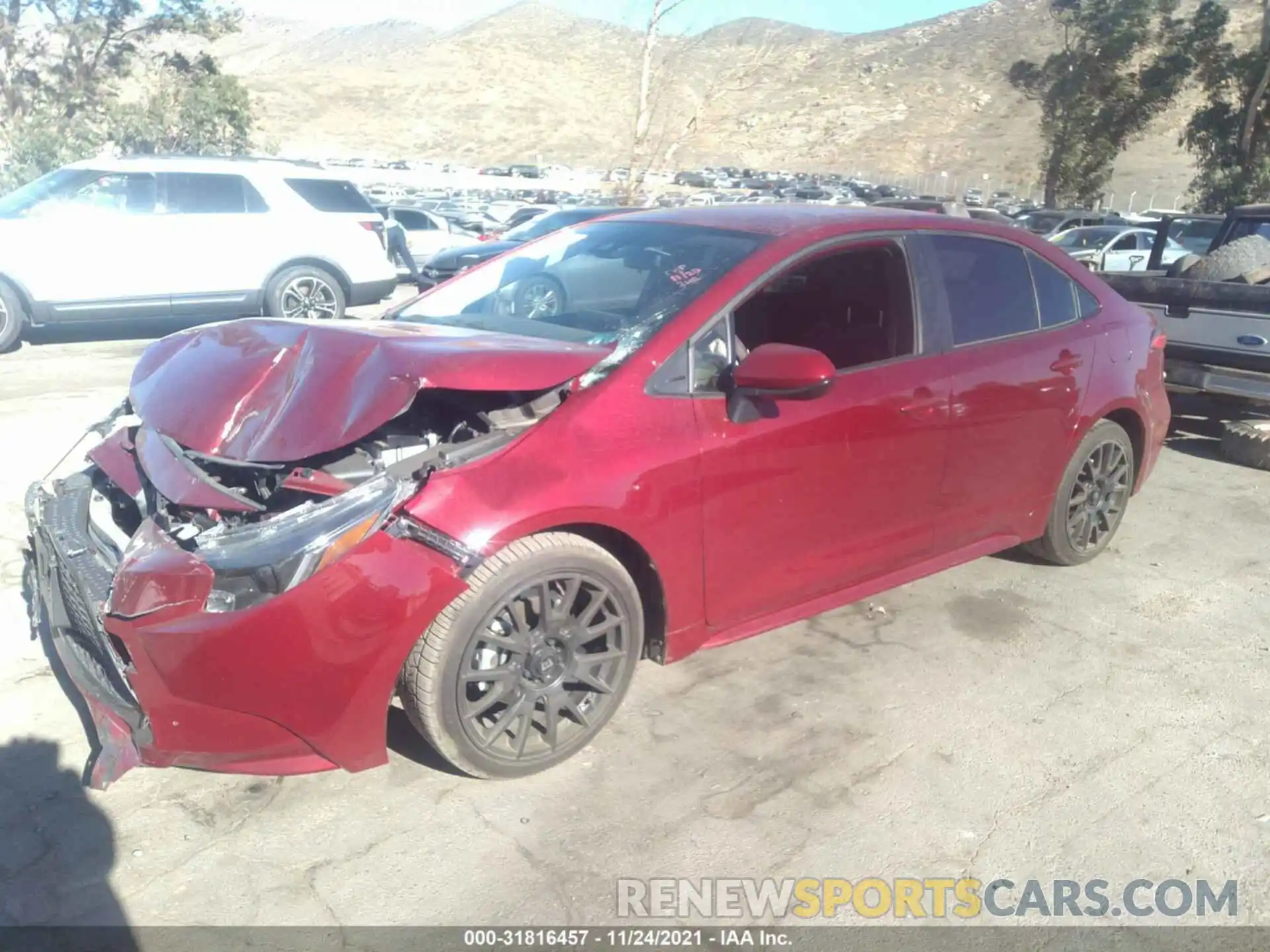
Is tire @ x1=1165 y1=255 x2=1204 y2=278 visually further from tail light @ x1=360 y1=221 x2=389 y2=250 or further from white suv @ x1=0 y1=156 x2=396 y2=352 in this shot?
tail light @ x1=360 y1=221 x2=389 y2=250

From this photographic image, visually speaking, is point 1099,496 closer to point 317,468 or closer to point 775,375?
point 775,375

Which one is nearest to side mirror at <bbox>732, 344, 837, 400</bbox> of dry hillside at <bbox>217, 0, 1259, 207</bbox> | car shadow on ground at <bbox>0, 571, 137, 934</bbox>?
car shadow on ground at <bbox>0, 571, 137, 934</bbox>

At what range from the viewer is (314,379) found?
3107 millimetres

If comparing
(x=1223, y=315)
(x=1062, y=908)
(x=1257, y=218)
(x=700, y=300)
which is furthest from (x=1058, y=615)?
(x=1257, y=218)

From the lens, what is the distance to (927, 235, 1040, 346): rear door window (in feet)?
13.4

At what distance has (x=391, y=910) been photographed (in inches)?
A: 104

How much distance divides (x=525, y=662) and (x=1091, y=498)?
317cm

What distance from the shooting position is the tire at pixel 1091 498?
15.4 ft

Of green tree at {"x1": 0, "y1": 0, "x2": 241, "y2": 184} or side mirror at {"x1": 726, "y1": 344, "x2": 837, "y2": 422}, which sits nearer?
side mirror at {"x1": 726, "y1": 344, "x2": 837, "y2": 422}

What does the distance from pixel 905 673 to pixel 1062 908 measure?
4.21 ft

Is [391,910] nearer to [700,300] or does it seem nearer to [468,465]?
[468,465]

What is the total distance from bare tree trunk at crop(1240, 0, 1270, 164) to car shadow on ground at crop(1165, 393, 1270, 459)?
22737 mm

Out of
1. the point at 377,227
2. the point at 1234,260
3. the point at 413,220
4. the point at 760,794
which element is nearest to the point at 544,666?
the point at 760,794

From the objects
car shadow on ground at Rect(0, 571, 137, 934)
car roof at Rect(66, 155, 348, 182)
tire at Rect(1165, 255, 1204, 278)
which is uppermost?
car roof at Rect(66, 155, 348, 182)
